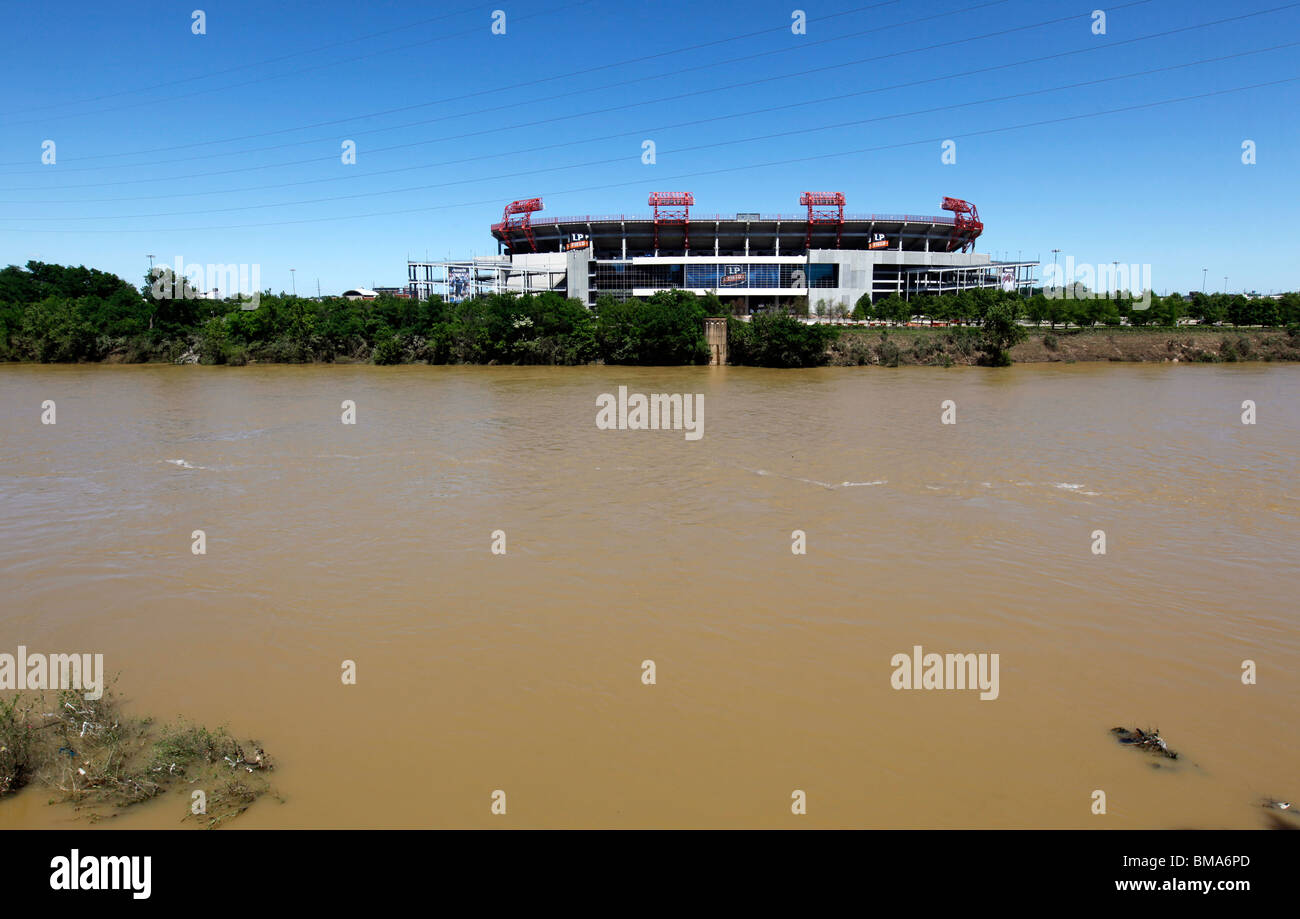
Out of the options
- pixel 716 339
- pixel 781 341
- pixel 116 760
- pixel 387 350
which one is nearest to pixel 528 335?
pixel 387 350

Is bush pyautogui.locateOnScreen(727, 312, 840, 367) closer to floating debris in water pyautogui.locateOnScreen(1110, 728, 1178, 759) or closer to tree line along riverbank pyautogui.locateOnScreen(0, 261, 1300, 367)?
tree line along riverbank pyautogui.locateOnScreen(0, 261, 1300, 367)

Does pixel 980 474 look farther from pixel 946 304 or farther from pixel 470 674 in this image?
pixel 946 304

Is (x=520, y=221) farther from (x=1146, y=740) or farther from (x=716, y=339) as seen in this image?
(x=1146, y=740)

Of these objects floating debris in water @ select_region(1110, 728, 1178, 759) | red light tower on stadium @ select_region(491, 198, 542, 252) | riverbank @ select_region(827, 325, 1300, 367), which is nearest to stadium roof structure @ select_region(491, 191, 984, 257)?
red light tower on stadium @ select_region(491, 198, 542, 252)
